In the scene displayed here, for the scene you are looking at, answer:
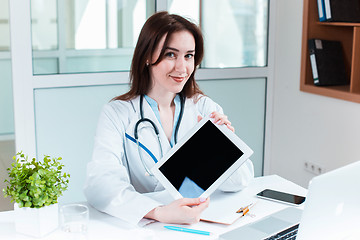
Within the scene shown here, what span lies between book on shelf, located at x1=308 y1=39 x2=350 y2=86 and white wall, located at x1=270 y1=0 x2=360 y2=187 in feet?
0.44

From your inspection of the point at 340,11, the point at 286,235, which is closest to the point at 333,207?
the point at 286,235

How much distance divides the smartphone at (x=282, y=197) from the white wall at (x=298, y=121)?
128cm

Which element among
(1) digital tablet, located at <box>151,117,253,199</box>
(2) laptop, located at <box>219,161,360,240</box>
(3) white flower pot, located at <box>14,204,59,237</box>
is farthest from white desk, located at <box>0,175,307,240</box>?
(2) laptop, located at <box>219,161,360,240</box>

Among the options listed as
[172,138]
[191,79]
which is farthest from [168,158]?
[191,79]

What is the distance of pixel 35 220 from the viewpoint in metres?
1.34

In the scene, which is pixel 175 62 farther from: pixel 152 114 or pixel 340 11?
pixel 340 11

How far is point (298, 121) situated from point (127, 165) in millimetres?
1730

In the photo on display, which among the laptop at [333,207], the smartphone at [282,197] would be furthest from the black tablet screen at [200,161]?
the laptop at [333,207]

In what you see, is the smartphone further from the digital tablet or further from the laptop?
the laptop

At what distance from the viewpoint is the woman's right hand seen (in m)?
1.44

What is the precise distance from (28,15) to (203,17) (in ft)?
3.75

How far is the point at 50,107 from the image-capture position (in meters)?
2.88

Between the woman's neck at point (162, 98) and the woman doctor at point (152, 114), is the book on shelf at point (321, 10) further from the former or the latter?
the woman's neck at point (162, 98)

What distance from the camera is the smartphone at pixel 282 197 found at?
165cm
